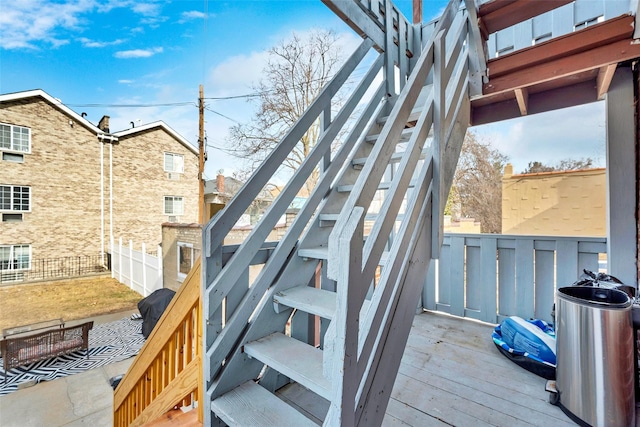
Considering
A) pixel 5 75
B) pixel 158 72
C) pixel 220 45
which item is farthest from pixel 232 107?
pixel 5 75

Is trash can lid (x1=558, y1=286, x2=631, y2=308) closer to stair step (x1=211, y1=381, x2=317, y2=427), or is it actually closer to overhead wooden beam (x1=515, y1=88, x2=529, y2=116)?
stair step (x1=211, y1=381, x2=317, y2=427)

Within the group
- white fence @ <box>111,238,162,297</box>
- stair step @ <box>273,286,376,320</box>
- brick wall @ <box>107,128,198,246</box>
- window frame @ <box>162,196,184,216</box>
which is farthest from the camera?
window frame @ <box>162,196,184,216</box>

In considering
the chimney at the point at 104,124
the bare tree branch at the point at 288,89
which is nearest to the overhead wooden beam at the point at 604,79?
the bare tree branch at the point at 288,89

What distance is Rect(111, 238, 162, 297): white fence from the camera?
7.13 m

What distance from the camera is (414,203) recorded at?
3.45 ft

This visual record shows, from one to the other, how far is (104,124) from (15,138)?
2.97 meters

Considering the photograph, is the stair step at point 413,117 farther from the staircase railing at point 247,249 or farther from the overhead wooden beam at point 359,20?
the overhead wooden beam at point 359,20

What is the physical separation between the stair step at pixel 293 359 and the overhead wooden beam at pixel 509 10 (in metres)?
2.18

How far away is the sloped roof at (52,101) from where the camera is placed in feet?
18.8

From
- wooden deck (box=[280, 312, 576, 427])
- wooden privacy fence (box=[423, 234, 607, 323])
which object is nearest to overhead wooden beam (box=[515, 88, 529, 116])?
wooden privacy fence (box=[423, 234, 607, 323])

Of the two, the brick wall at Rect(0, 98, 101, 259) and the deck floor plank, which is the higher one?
the brick wall at Rect(0, 98, 101, 259)

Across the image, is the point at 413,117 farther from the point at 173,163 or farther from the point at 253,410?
the point at 173,163

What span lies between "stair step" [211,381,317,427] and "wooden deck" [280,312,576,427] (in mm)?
302

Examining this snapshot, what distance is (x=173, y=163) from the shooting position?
10.1 metres
